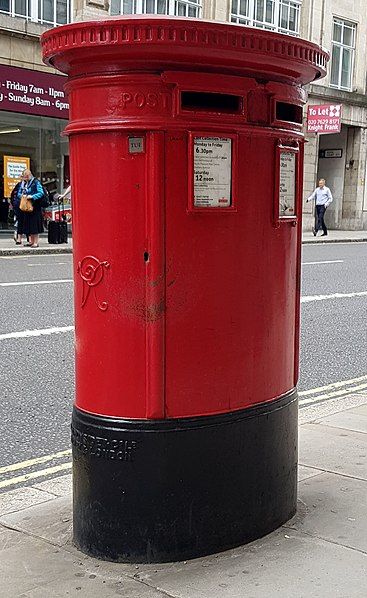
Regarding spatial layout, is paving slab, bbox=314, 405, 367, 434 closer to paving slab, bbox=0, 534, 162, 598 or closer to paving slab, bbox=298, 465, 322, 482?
paving slab, bbox=298, 465, 322, 482

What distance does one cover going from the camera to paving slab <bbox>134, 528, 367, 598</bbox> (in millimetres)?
2650

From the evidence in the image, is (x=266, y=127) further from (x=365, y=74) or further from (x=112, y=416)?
(x=365, y=74)

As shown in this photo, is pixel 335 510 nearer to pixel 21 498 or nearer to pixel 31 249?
pixel 21 498

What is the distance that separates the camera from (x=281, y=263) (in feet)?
10.0

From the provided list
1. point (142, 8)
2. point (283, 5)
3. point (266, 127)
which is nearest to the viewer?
point (266, 127)

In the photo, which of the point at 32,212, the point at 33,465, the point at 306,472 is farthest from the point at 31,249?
the point at 306,472

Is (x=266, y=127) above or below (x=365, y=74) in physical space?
below

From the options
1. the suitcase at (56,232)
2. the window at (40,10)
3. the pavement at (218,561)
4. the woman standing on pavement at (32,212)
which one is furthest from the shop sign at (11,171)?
the pavement at (218,561)


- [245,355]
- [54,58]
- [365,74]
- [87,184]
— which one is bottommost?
[245,355]

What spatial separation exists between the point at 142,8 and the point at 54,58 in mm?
21876

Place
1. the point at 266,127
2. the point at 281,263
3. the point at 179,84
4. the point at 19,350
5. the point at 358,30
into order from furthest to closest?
1. the point at 358,30
2. the point at 19,350
3. the point at 281,263
4. the point at 266,127
5. the point at 179,84

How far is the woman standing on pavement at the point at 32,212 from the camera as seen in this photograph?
17.0 meters

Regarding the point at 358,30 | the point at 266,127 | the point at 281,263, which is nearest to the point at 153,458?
the point at 281,263

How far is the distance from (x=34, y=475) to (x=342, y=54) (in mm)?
29640
